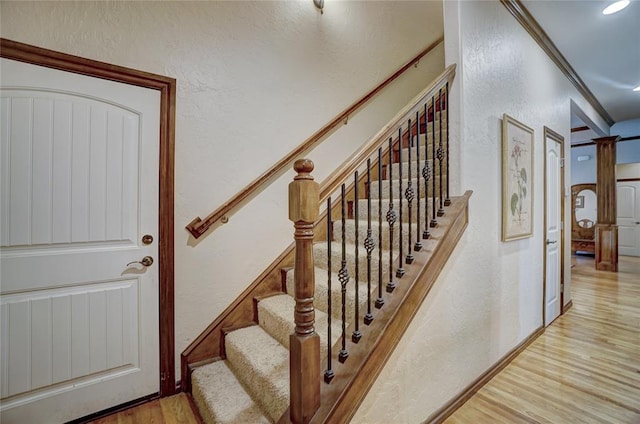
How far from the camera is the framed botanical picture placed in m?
2.29

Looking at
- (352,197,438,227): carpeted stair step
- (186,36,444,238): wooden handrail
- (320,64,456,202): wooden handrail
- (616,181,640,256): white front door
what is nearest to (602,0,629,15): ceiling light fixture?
(186,36,444,238): wooden handrail

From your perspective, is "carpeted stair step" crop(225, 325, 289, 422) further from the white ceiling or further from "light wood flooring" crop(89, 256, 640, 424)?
the white ceiling

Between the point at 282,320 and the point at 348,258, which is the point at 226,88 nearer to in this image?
the point at 348,258

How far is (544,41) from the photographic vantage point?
2.91 m

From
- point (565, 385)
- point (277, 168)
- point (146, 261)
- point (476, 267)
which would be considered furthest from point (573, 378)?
point (146, 261)

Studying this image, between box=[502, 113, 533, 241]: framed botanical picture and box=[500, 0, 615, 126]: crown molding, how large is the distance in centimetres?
91

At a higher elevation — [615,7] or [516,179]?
[615,7]

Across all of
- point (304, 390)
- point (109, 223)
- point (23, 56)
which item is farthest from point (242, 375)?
point (23, 56)

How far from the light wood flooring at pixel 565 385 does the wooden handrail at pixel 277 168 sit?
3.66ft

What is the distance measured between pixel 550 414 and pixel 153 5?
3.55 meters

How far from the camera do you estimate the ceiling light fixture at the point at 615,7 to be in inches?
96.3

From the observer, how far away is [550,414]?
1.82 meters

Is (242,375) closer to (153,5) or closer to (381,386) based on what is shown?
(381,386)

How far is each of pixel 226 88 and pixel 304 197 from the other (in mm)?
1443
